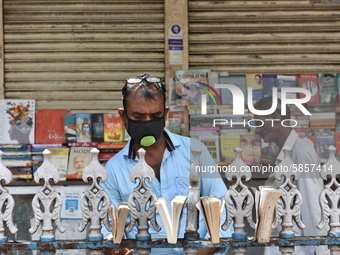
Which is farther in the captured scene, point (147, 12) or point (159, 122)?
point (147, 12)

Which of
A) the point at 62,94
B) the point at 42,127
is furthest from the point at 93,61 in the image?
the point at 42,127

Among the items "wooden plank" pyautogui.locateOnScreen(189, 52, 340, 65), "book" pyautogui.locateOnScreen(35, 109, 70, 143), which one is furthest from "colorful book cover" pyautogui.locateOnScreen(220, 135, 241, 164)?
"book" pyautogui.locateOnScreen(35, 109, 70, 143)

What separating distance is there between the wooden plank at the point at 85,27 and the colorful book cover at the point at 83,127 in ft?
2.66

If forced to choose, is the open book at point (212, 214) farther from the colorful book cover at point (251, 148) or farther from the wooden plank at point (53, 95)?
the wooden plank at point (53, 95)

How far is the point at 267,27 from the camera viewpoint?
4.81 metres

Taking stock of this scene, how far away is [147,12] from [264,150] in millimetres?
1679

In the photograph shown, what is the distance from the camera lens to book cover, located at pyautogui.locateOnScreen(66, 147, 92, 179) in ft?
15.4

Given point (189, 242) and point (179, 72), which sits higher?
point (179, 72)

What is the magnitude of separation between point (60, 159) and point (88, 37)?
3.85ft

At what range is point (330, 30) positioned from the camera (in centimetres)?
484

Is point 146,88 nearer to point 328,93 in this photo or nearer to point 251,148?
point 251,148

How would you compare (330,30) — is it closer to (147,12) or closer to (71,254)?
(147,12)

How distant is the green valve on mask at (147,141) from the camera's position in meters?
2.53

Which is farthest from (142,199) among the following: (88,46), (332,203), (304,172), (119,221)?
(88,46)
